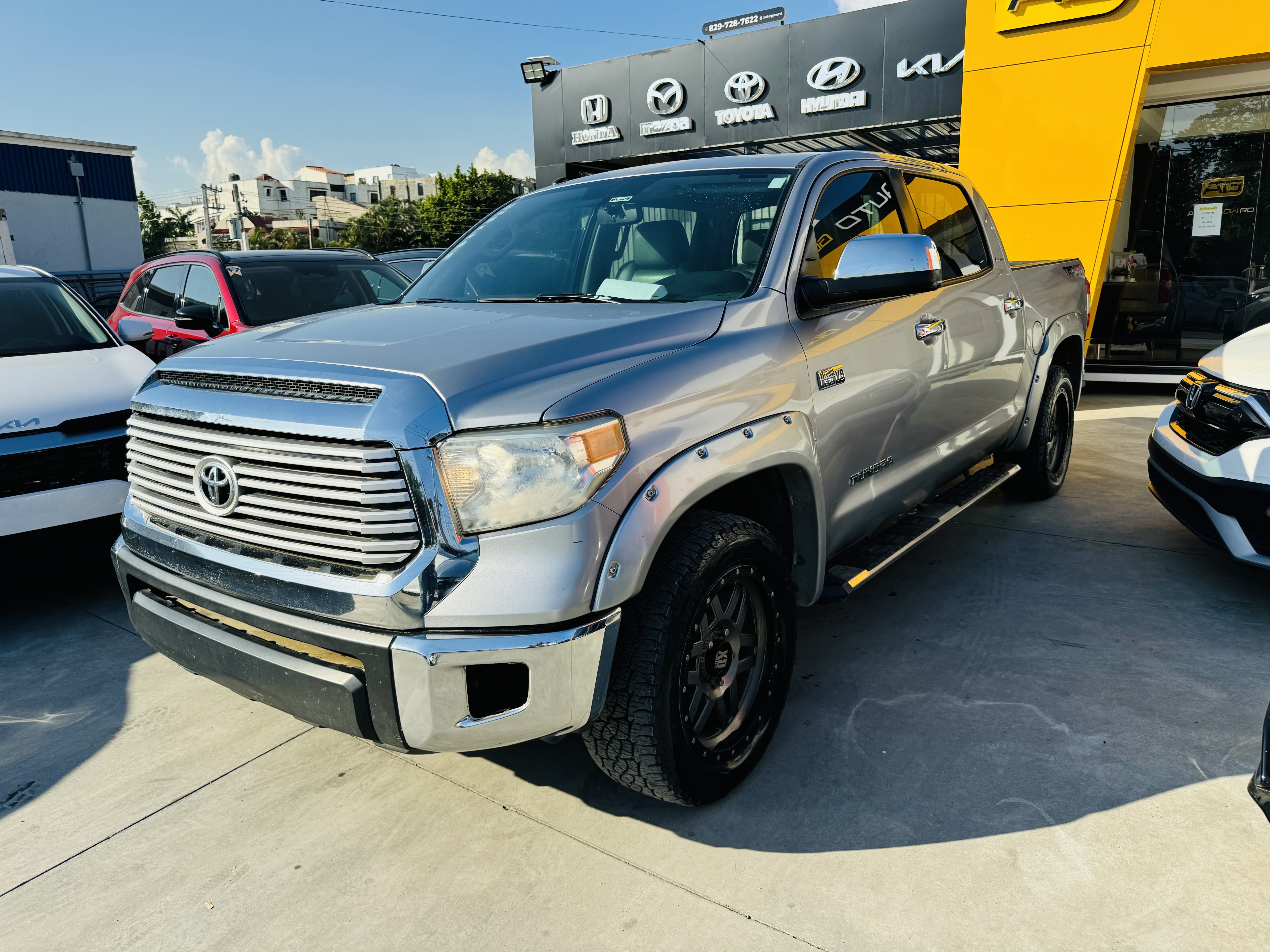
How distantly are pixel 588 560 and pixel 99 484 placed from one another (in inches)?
119

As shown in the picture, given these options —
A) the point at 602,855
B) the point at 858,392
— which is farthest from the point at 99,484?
the point at 858,392

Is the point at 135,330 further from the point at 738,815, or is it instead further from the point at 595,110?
the point at 595,110

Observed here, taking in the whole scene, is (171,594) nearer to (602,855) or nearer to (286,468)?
(286,468)

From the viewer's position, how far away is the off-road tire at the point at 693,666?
2.19m

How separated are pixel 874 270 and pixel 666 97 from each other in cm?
1655

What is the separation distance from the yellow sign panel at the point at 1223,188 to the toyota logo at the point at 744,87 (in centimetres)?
854

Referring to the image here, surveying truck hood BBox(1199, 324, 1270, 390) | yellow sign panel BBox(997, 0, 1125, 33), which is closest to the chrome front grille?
truck hood BBox(1199, 324, 1270, 390)

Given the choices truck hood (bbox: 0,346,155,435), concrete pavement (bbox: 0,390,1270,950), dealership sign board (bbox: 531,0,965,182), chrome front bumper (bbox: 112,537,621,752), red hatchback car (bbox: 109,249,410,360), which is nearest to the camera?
chrome front bumper (bbox: 112,537,621,752)

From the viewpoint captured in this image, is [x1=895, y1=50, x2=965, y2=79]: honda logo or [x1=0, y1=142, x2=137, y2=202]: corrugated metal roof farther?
[x1=0, y1=142, x2=137, y2=202]: corrugated metal roof

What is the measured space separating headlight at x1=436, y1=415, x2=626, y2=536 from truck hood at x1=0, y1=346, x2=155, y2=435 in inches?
98.5

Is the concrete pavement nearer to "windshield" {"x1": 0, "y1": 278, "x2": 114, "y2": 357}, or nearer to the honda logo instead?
"windshield" {"x1": 0, "y1": 278, "x2": 114, "y2": 357}

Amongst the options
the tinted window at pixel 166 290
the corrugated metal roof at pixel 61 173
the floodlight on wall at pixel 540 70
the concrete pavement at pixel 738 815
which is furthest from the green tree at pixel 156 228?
the concrete pavement at pixel 738 815

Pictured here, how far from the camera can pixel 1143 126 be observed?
9898 mm

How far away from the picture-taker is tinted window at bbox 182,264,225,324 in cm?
651
